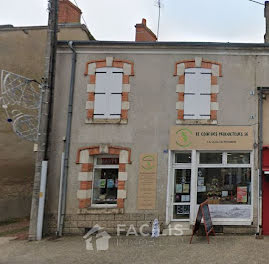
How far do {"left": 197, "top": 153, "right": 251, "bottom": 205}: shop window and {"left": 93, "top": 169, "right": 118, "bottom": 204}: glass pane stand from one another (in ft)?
8.33

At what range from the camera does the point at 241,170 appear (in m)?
9.46

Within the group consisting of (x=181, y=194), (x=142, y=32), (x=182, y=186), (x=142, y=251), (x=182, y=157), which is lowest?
(x=142, y=251)

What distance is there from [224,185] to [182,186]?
1.23 m

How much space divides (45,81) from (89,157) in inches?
104

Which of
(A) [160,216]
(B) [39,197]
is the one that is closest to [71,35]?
(B) [39,197]

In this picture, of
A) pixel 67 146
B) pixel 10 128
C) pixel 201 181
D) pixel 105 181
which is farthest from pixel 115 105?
pixel 10 128

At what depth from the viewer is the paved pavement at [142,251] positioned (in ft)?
22.8

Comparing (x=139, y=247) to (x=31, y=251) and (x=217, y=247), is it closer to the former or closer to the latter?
(x=217, y=247)

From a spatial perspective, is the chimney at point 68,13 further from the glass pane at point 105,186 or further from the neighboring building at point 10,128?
the glass pane at point 105,186

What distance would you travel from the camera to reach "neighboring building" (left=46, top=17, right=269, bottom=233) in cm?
943

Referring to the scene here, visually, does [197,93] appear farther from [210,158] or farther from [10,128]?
[10,128]

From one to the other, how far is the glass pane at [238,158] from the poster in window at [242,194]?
2.48 feet

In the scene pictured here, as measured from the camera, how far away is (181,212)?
9539 mm

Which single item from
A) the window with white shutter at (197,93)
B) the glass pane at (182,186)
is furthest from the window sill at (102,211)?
the window with white shutter at (197,93)
